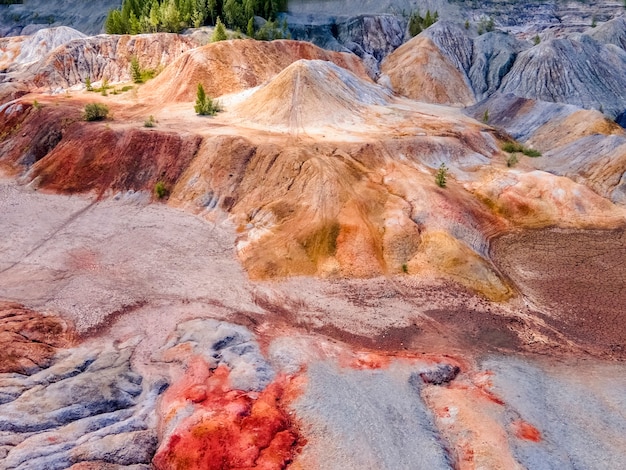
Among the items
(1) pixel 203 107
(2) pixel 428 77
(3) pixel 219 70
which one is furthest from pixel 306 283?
(2) pixel 428 77

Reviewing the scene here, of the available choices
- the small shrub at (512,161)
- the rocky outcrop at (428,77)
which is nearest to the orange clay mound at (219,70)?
the rocky outcrop at (428,77)

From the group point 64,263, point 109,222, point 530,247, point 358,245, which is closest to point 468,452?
point 358,245

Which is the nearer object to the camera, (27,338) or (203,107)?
(27,338)

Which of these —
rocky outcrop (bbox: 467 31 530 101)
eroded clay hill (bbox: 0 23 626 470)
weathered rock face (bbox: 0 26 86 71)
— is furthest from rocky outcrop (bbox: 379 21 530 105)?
weathered rock face (bbox: 0 26 86 71)

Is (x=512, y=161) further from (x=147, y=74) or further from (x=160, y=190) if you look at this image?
(x=147, y=74)

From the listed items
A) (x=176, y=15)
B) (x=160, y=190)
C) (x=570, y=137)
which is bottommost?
(x=160, y=190)

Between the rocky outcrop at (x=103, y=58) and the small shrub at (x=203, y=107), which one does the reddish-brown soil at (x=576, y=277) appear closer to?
the small shrub at (x=203, y=107)

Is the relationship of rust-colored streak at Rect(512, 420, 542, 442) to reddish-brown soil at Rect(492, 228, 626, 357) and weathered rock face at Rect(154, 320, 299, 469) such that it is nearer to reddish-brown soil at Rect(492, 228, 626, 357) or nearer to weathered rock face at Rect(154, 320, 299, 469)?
reddish-brown soil at Rect(492, 228, 626, 357)
